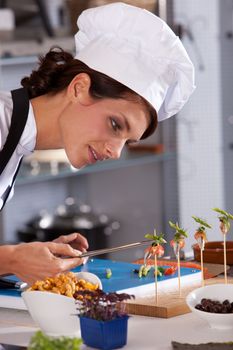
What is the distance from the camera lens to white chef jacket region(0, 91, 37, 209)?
2.84 meters

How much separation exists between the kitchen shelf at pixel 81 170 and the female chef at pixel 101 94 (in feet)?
6.87

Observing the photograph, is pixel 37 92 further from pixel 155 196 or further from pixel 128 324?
pixel 155 196

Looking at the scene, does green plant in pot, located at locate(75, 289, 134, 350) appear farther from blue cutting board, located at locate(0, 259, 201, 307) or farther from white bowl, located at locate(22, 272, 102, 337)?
blue cutting board, located at locate(0, 259, 201, 307)

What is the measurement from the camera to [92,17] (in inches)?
109

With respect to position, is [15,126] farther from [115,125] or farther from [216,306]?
[216,306]

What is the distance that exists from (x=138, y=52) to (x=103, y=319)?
850 mm

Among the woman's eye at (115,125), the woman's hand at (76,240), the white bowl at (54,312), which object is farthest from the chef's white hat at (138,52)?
the white bowl at (54,312)

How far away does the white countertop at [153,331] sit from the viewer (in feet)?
7.59

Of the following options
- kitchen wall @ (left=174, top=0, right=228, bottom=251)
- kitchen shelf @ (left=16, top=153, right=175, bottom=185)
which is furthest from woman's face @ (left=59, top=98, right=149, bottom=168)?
kitchen wall @ (left=174, top=0, right=228, bottom=251)

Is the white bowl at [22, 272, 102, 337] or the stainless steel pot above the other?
the white bowl at [22, 272, 102, 337]

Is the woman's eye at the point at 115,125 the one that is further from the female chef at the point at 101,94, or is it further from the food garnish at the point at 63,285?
the food garnish at the point at 63,285

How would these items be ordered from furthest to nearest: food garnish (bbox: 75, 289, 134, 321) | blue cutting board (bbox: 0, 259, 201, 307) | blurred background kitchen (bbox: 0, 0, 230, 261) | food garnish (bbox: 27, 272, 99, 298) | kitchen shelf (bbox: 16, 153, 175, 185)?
blurred background kitchen (bbox: 0, 0, 230, 261) < kitchen shelf (bbox: 16, 153, 175, 185) < blue cutting board (bbox: 0, 259, 201, 307) < food garnish (bbox: 27, 272, 99, 298) < food garnish (bbox: 75, 289, 134, 321)

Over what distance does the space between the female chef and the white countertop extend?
300 mm

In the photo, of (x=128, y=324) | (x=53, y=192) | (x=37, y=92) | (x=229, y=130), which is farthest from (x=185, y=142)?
(x=128, y=324)
